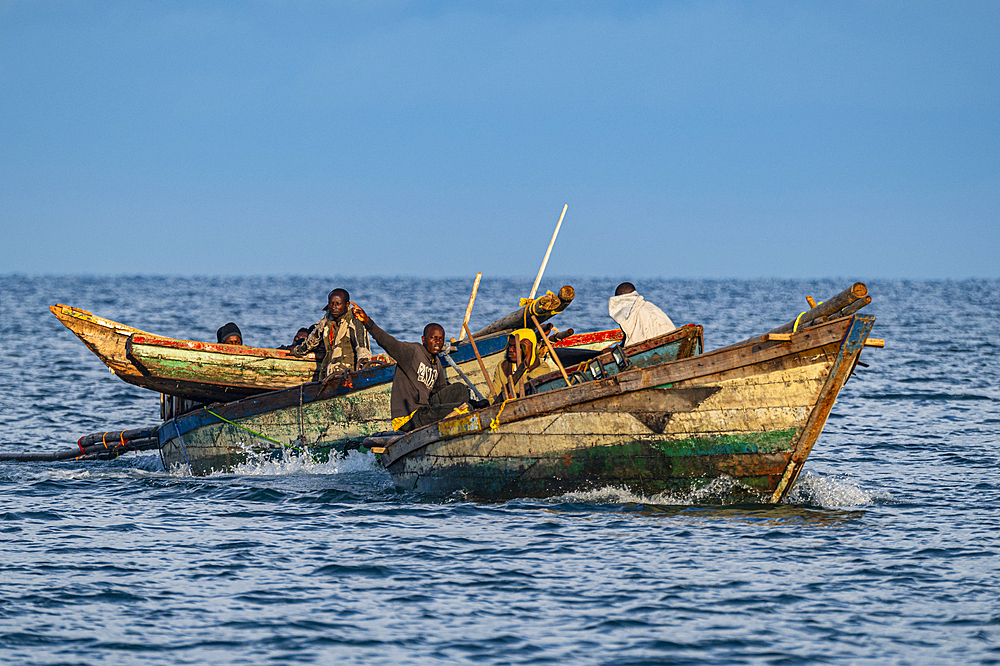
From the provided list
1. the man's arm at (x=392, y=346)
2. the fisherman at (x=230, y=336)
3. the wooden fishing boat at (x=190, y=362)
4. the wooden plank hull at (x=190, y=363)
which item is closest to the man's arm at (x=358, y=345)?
the wooden fishing boat at (x=190, y=362)

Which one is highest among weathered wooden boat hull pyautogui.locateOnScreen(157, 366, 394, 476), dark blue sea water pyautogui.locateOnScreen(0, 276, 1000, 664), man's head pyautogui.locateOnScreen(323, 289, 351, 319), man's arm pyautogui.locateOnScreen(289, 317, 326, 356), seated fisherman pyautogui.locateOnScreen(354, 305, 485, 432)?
man's head pyautogui.locateOnScreen(323, 289, 351, 319)

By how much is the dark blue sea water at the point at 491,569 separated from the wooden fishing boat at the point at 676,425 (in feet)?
1.01

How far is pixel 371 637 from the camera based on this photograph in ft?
27.1

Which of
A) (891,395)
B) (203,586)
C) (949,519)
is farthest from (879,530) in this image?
(891,395)

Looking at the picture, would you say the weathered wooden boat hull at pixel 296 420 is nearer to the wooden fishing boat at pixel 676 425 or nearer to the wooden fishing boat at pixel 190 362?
the wooden fishing boat at pixel 190 362

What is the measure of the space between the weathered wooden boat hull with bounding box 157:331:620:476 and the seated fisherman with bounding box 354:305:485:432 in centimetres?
220

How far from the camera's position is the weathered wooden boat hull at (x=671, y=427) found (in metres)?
11.0

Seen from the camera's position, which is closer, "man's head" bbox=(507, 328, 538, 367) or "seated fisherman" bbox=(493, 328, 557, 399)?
"seated fisherman" bbox=(493, 328, 557, 399)

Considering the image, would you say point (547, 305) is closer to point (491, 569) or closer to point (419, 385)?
point (419, 385)

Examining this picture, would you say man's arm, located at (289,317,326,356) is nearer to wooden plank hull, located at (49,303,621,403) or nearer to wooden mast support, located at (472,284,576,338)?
wooden plank hull, located at (49,303,621,403)

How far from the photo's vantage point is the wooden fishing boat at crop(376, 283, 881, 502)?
35.9ft

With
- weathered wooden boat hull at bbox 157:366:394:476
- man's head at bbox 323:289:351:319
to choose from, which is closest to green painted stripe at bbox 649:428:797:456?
weathered wooden boat hull at bbox 157:366:394:476

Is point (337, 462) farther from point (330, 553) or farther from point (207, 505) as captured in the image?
point (330, 553)

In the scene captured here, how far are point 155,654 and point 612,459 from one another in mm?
5547
